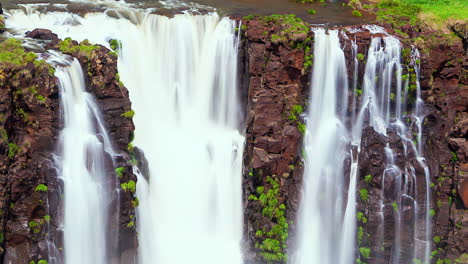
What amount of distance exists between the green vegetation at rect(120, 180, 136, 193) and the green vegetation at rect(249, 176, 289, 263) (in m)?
5.45

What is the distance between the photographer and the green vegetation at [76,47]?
20.0 meters

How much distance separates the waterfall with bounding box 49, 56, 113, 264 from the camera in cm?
1873

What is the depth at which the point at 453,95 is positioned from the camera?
2412 centimetres

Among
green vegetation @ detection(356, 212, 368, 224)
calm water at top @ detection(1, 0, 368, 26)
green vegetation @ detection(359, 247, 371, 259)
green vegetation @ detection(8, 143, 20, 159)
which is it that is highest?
calm water at top @ detection(1, 0, 368, 26)

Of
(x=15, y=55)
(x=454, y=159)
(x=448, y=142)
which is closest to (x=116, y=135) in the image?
(x=15, y=55)

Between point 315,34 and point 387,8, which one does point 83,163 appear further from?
point 387,8

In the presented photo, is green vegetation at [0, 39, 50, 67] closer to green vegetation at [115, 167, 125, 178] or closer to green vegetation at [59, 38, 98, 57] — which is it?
green vegetation at [59, 38, 98, 57]

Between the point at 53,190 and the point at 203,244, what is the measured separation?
7.28 m

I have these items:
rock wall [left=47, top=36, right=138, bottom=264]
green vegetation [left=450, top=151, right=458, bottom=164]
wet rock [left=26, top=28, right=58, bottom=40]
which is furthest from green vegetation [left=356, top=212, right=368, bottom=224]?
wet rock [left=26, top=28, right=58, bottom=40]

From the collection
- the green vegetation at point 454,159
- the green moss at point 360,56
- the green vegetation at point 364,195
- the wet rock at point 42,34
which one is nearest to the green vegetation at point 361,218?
the green vegetation at point 364,195

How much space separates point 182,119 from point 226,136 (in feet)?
7.19

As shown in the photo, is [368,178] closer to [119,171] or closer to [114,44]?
[119,171]

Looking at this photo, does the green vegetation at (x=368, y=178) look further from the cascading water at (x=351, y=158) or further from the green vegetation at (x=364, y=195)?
the cascading water at (x=351, y=158)

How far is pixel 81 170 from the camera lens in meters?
18.8
